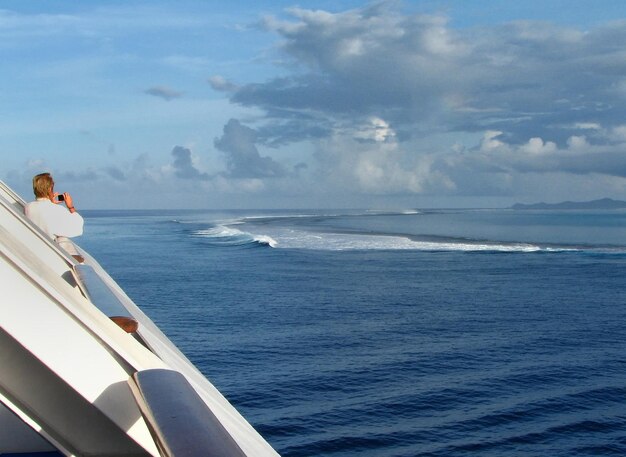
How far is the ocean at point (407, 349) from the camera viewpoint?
1870 centimetres

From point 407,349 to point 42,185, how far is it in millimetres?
22410

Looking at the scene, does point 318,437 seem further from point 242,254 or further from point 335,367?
point 242,254

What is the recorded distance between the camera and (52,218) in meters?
6.21

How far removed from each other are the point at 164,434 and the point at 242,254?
211 feet

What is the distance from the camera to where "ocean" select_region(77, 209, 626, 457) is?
61.4 feet

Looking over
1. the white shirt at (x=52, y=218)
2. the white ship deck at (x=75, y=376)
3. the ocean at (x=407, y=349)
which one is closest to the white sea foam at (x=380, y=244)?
the ocean at (x=407, y=349)

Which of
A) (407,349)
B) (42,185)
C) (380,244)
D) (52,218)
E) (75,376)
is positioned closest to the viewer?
(75,376)

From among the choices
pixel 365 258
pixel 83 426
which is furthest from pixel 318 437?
pixel 365 258

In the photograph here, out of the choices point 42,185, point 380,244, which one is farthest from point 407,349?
point 380,244

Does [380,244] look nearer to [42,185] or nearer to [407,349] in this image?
[407,349]

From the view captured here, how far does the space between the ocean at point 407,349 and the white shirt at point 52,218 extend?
12.1 metres

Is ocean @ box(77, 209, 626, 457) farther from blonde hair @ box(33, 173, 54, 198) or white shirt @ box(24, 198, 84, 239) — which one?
blonde hair @ box(33, 173, 54, 198)

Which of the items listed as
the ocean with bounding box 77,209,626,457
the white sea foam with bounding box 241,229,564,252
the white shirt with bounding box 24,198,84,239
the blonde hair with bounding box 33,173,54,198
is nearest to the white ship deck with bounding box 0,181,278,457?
the white shirt with bounding box 24,198,84,239

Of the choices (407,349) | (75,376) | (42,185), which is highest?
(42,185)
